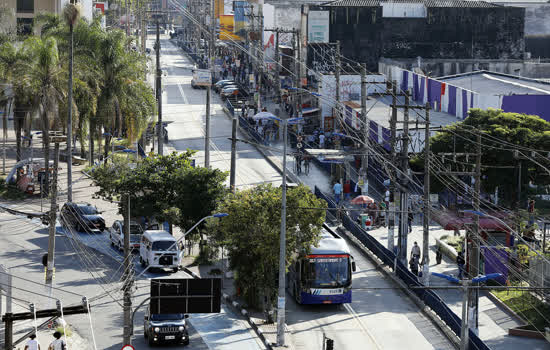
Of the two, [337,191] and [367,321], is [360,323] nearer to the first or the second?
[367,321]

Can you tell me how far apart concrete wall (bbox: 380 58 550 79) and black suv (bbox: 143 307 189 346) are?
65543 mm

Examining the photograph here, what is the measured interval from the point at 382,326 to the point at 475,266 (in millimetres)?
4483

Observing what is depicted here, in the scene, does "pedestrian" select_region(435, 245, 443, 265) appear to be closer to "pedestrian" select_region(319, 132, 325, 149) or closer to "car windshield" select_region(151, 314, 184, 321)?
"car windshield" select_region(151, 314, 184, 321)

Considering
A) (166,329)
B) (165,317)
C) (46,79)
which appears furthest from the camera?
(46,79)

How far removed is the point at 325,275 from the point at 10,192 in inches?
1007

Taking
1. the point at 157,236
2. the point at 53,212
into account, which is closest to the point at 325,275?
the point at 157,236

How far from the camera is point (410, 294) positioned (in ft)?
137

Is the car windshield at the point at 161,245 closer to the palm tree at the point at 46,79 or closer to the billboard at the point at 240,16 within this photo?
the palm tree at the point at 46,79

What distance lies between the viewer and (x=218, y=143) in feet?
241

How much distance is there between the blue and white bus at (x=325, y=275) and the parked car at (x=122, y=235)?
1056 centimetres

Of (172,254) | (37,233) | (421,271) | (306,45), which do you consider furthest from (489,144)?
(306,45)

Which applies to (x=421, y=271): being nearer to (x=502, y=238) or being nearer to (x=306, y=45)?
(x=502, y=238)

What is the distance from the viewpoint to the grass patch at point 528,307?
37.6m

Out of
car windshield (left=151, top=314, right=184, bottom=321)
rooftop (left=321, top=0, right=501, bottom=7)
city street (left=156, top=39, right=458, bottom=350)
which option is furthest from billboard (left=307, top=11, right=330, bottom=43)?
car windshield (left=151, top=314, right=184, bottom=321)
